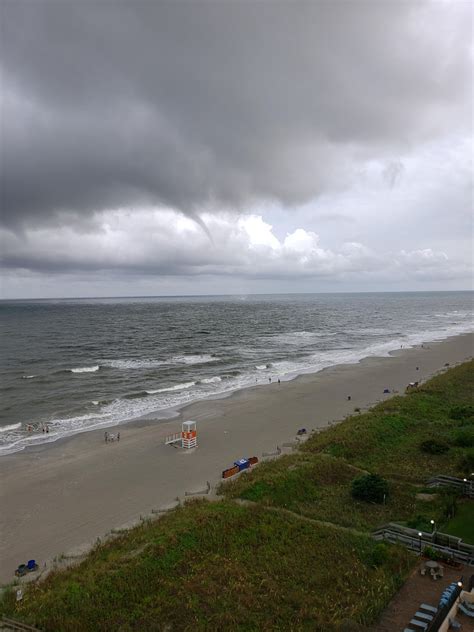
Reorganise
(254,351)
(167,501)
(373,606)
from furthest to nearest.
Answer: (254,351) < (167,501) < (373,606)

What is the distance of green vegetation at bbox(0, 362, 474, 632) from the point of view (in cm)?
1327

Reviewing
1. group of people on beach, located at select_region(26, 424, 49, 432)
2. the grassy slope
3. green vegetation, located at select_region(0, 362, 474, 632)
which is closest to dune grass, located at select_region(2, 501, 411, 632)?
green vegetation, located at select_region(0, 362, 474, 632)

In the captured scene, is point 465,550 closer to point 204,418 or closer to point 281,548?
point 281,548

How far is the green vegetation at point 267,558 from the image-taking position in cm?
1327

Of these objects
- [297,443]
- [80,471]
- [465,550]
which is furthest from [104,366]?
[465,550]

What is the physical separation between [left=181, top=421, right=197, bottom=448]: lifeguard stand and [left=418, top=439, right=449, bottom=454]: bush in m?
17.2

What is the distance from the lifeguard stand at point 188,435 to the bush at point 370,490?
14.6 meters

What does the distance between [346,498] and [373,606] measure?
842 centimetres

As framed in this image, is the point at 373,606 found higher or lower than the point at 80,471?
higher

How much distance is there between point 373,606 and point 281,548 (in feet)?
14.6

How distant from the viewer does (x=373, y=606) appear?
43.2 ft

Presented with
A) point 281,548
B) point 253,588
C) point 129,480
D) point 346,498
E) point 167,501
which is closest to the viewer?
point 253,588

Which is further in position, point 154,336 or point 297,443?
point 154,336

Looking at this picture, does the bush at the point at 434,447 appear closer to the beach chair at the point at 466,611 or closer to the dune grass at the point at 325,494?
the dune grass at the point at 325,494
